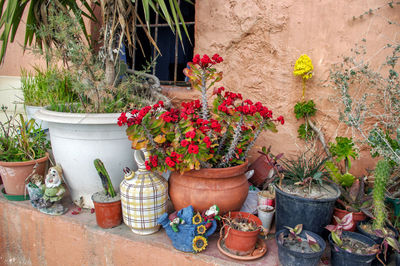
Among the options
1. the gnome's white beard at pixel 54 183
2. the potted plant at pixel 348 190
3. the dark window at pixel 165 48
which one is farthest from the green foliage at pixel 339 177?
the gnome's white beard at pixel 54 183

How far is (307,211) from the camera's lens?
5.45 ft

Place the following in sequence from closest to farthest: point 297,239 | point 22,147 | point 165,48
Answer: point 297,239
point 22,147
point 165,48

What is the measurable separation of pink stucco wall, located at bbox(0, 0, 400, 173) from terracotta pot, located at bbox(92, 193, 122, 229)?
132 centimetres

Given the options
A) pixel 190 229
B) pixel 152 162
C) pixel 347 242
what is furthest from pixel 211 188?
pixel 347 242

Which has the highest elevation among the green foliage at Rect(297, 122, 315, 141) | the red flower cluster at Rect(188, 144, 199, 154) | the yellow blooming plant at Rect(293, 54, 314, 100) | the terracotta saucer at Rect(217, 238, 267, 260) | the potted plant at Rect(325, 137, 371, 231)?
the yellow blooming plant at Rect(293, 54, 314, 100)

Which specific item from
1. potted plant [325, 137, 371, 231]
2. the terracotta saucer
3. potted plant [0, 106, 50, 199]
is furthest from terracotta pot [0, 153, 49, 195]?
potted plant [325, 137, 371, 231]

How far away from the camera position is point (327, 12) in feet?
7.16

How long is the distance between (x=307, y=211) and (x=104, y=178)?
1.26 metres

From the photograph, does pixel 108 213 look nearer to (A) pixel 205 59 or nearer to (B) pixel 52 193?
(B) pixel 52 193

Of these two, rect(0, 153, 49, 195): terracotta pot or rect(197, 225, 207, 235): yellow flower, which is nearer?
rect(197, 225, 207, 235): yellow flower

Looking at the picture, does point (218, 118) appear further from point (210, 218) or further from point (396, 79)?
point (396, 79)

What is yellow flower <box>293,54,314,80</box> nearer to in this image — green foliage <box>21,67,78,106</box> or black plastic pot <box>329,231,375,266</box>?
black plastic pot <box>329,231,375,266</box>

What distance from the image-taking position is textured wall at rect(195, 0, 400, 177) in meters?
2.12

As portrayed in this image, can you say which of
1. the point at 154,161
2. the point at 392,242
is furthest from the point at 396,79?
the point at 154,161
